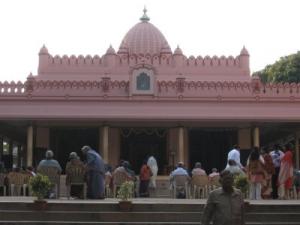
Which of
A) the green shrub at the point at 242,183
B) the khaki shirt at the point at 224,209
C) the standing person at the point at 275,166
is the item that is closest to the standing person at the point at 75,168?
the green shrub at the point at 242,183

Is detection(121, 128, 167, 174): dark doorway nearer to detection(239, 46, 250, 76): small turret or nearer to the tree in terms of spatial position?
detection(239, 46, 250, 76): small turret

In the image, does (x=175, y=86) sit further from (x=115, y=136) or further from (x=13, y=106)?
(x=13, y=106)

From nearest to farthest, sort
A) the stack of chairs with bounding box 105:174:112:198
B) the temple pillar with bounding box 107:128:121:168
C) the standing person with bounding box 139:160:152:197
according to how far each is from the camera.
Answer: the stack of chairs with bounding box 105:174:112:198
the standing person with bounding box 139:160:152:197
the temple pillar with bounding box 107:128:121:168

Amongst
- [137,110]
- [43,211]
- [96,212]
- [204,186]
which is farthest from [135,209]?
[137,110]

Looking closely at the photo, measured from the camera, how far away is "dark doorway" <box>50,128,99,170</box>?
23844mm

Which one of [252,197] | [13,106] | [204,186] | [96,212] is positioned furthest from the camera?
[13,106]

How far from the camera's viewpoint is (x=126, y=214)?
930cm

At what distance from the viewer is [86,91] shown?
2242 cm

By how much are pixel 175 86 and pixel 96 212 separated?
13.6 metres

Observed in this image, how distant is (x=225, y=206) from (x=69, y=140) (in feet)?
62.0

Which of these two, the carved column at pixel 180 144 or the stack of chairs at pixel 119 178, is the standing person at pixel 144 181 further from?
the carved column at pixel 180 144

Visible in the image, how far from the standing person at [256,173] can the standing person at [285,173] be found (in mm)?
603

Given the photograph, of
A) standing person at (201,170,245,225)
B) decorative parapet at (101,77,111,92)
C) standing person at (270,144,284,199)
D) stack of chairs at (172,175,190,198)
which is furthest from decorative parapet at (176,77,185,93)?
standing person at (201,170,245,225)

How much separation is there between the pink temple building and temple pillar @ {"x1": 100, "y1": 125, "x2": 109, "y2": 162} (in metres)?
0.04
